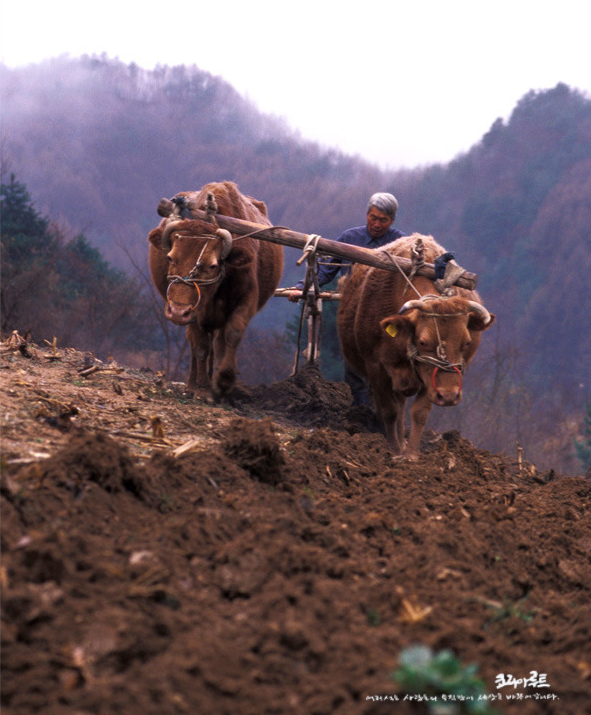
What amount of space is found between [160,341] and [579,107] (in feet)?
125

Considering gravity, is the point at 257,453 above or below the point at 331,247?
below

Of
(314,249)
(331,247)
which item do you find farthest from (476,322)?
(314,249)

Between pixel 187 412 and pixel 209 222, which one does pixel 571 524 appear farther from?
pixel 209 222

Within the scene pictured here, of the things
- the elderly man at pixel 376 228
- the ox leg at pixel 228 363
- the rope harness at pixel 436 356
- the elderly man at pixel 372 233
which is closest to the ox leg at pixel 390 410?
the rope harness at pixel 436 356

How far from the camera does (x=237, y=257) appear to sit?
7.98 m

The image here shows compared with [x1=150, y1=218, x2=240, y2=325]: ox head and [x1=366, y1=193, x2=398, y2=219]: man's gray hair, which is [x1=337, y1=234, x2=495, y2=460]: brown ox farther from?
[x1=150, y1=218, x2=240, y2=325]: ox head

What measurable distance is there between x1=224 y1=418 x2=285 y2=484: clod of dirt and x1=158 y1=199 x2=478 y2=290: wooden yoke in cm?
296

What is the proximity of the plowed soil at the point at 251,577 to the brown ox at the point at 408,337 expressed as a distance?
1.30 meters

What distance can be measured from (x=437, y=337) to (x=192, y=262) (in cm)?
262

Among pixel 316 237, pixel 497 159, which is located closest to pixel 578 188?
pixel 497 159

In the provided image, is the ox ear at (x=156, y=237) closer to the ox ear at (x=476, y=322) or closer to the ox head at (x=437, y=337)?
the ox head at (x=437, y=337)

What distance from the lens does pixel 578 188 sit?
157ft

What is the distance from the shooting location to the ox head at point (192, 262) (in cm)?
756

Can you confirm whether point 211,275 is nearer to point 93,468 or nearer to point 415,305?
point 415,305
